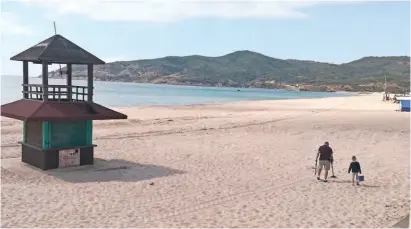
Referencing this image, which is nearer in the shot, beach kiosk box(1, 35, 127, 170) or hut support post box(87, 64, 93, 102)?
beach kiosk box(1, 35, 127, 170)

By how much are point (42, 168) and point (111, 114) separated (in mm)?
2946

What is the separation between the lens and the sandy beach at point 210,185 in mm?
10516

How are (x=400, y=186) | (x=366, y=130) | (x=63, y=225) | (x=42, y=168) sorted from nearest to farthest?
1. (x=63, y=225)
2. (x=400, y=186)
3. (x=42, y=168)
4. (x=366, y=130)

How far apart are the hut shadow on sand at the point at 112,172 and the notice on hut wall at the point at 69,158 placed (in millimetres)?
260

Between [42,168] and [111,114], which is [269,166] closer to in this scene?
[111,114]

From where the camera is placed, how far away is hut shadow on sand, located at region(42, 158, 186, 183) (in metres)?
14.4

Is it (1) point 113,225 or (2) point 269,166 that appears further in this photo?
(2) point 269,166

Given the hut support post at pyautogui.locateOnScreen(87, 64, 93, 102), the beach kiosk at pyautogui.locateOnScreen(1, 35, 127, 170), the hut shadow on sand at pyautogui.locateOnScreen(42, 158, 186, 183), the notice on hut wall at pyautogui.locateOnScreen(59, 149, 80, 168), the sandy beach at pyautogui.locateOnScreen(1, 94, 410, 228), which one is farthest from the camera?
the hut support post at pyautogui.locateOnScreen(87, 64, 93, 102)

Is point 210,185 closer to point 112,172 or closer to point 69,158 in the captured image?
point 112,172

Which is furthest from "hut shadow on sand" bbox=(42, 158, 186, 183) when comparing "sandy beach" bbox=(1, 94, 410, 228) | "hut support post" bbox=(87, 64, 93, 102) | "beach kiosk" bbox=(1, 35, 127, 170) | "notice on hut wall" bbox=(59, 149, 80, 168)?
"hut support post" bbox=(87, 64, 93, 102)

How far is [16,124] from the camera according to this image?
30438mm

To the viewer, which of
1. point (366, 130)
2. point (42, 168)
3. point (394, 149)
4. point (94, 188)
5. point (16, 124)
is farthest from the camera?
point (16, 124)

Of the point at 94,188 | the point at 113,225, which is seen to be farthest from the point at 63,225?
the point at 94,188

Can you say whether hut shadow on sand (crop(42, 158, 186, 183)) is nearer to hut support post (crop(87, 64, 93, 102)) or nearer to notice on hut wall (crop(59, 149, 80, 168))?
notice on hut wall (crop(59, 149, 80, 168))
